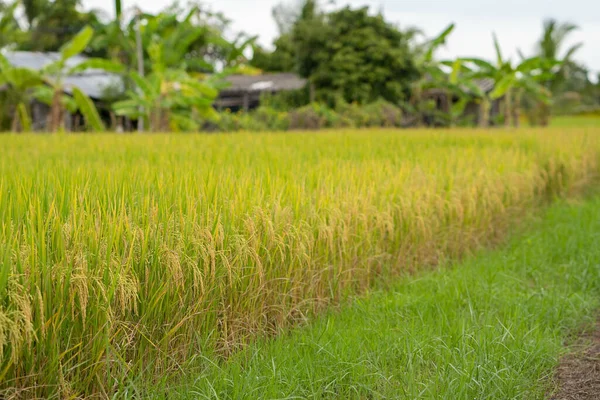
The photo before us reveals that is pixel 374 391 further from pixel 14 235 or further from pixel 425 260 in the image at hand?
pixel 425 260

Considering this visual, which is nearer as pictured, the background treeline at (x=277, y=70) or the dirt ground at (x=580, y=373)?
the dirt ground at (x=580, y=373)

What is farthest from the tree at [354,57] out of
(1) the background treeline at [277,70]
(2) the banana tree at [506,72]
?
(2) the banana tree at [506,72]

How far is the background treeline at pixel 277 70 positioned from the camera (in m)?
14.7

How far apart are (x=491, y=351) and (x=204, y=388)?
1.33 metres

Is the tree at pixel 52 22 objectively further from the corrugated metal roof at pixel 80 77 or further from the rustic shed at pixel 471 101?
the rustic shed at pixel 471 101

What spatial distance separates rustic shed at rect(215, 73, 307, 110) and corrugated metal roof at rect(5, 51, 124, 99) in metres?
4.90

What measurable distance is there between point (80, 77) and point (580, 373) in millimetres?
21822

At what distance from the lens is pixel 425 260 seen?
4598 millimetres

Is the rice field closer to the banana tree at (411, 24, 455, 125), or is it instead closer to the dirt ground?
the dirt ground

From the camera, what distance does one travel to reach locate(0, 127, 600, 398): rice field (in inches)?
86.5

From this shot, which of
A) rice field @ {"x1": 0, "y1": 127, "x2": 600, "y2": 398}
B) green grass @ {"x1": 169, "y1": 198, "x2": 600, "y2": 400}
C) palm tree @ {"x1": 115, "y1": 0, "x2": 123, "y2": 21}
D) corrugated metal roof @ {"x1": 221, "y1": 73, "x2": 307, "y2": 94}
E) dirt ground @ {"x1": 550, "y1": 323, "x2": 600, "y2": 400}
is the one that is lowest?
dirt ground @ {"x1": 550, "y1": 323, "x2": 600, "y2": 400}

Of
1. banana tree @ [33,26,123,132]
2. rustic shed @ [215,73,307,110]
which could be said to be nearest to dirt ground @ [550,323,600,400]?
banana tree @ [33,26,123,132]

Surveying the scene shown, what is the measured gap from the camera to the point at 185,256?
262 cm

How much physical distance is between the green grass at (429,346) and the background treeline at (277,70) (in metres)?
9.89
